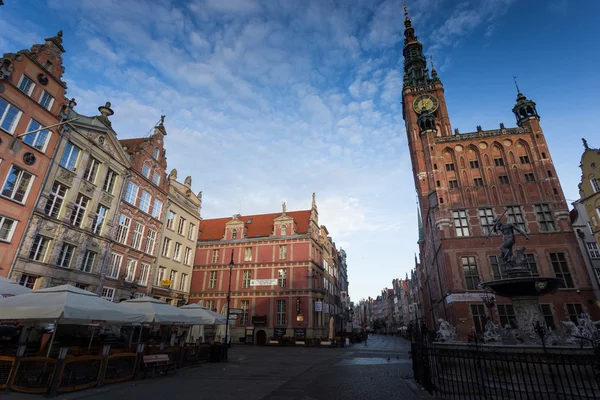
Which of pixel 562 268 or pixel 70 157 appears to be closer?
pixel 70 157

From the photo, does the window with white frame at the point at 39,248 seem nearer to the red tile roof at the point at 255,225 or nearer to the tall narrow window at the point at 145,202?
the tall narrow window at the point at 145,202

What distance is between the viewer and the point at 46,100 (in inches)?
741

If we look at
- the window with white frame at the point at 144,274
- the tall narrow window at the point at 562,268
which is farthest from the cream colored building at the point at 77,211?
the tall narrow window at the point at 562,268

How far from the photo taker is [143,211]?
26703mm

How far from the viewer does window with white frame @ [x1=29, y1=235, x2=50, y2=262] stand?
17547mm

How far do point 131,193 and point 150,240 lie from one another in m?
4.87

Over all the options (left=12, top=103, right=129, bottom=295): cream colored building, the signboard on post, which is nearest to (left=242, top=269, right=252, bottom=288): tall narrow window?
the signboard on post

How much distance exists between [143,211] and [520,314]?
2792 cm

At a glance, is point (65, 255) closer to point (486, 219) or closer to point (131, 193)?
point (131, 193)

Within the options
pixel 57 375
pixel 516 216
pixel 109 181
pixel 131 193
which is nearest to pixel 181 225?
pixel 131 193

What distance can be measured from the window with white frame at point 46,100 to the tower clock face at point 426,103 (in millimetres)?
40886

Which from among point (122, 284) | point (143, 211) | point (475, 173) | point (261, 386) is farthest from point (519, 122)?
point (122, 284)

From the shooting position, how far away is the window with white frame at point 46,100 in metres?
18.6

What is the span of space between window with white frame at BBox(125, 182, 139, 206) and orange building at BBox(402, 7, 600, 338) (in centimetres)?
2840
